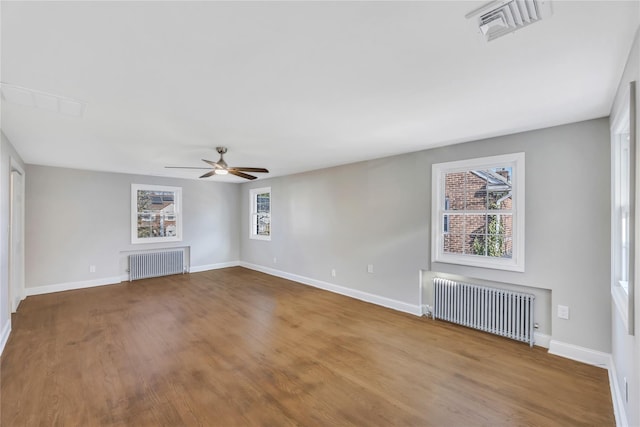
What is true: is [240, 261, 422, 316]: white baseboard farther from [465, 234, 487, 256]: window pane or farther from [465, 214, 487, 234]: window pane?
[465, 214, 487, 234]: window pane

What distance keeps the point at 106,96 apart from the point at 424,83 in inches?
A: 92.5

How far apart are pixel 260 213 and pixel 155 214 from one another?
92.7 inches

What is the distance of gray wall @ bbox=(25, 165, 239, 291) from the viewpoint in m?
5.15

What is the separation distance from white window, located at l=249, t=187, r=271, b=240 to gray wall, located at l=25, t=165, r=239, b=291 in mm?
1368

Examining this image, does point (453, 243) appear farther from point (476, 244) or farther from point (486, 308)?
point (486, 308)

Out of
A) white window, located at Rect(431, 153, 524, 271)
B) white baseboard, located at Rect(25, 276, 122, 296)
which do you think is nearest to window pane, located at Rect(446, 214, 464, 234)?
white window, located at Rect(431, 153, 524, 271)

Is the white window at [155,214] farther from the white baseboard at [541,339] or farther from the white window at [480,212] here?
the white baseboard at [541,339]

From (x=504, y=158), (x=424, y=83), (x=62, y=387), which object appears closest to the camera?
(x=424, y=83)

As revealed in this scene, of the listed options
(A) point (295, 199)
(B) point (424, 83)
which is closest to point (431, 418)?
(B) point (424, 83)

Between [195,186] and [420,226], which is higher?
[195,186]

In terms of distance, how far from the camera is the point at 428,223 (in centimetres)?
400

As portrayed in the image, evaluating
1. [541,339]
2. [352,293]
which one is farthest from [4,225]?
[541,339]

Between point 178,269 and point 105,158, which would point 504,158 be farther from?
point 178,269

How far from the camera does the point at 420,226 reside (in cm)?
409
